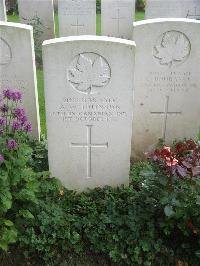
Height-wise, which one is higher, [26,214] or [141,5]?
[141,5]

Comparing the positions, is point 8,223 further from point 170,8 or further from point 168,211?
point 170,8

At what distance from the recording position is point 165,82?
4586 mm

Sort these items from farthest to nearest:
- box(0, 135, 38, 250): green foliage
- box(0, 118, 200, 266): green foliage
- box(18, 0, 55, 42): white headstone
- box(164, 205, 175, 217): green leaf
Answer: box(18, 0, 55, 42): white headstone < box(0, 118, 200, 266): green foliage < box(164, 205, 175, 217): green leaf < box(0, 135, 38, 250): green foliage

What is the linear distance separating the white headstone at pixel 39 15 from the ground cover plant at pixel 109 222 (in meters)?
5.96

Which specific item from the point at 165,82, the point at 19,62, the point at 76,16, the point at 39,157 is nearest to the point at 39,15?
the point at 76,16

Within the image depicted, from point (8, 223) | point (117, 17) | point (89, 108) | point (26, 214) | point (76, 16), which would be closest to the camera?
point (8, 223)

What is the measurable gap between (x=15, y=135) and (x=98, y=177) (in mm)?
1095

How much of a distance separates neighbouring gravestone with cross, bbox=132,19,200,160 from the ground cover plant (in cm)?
121

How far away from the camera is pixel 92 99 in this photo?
3.78m

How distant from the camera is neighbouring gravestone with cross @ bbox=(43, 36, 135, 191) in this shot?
3529 millimetres

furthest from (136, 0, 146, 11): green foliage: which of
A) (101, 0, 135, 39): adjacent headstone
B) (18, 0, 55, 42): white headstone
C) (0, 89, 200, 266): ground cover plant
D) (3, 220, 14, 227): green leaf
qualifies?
(3, 220, 14, 227): green leaf

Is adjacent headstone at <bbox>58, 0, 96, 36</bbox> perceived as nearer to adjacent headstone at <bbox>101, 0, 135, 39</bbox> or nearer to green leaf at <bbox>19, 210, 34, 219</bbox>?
adjacent headstone at <bbox>101, 0, 135, 39</bbox>

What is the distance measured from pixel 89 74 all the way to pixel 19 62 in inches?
47.2

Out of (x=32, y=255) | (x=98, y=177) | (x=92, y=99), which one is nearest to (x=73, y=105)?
(x=92, y=99)
